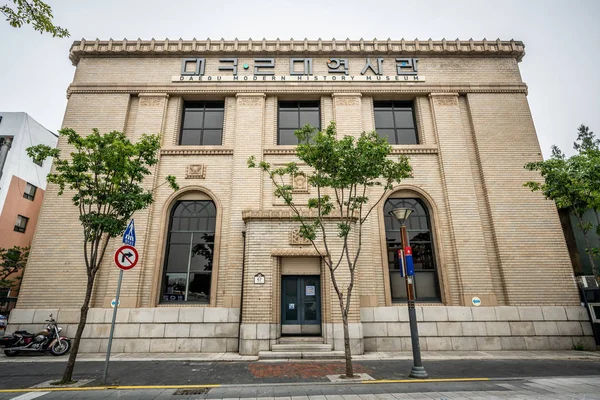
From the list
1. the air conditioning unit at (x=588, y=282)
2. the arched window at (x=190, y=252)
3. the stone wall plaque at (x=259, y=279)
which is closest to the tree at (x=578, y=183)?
the air conditioning unit at (x=588, y=282)

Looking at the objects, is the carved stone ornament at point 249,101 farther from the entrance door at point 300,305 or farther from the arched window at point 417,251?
the entrance door at point 300,305

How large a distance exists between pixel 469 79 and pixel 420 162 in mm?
5186

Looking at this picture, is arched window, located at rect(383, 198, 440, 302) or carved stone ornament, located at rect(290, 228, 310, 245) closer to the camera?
carved stone ornament, located at rect(290, 228, 310, 245)

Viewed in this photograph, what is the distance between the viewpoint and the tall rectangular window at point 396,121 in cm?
1433

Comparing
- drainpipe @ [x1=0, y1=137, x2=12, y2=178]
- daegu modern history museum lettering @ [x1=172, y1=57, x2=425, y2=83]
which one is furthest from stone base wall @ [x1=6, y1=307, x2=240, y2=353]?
drainpipe @ [x1=0, y1=137, x2=12, y2=178]

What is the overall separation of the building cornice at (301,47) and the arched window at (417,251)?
7833 millimetres

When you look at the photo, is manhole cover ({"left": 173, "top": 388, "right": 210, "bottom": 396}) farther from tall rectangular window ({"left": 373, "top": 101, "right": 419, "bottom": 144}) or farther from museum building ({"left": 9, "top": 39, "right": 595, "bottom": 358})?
tall rectangular window ({"left": 373, "top": 101, "right": 419, "bottom": 144})

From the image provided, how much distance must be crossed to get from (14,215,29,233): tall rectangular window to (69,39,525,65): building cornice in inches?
727

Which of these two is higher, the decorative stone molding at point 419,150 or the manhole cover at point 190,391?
the decorative stone molding at point 419,150

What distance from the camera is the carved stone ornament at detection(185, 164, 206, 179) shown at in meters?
13.1

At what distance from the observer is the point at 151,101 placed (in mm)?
14031

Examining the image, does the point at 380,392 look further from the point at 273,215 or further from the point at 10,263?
the point at 10,263

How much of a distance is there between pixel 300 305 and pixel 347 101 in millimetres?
9293

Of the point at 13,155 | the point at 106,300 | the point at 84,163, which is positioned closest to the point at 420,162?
the point at 84,163
